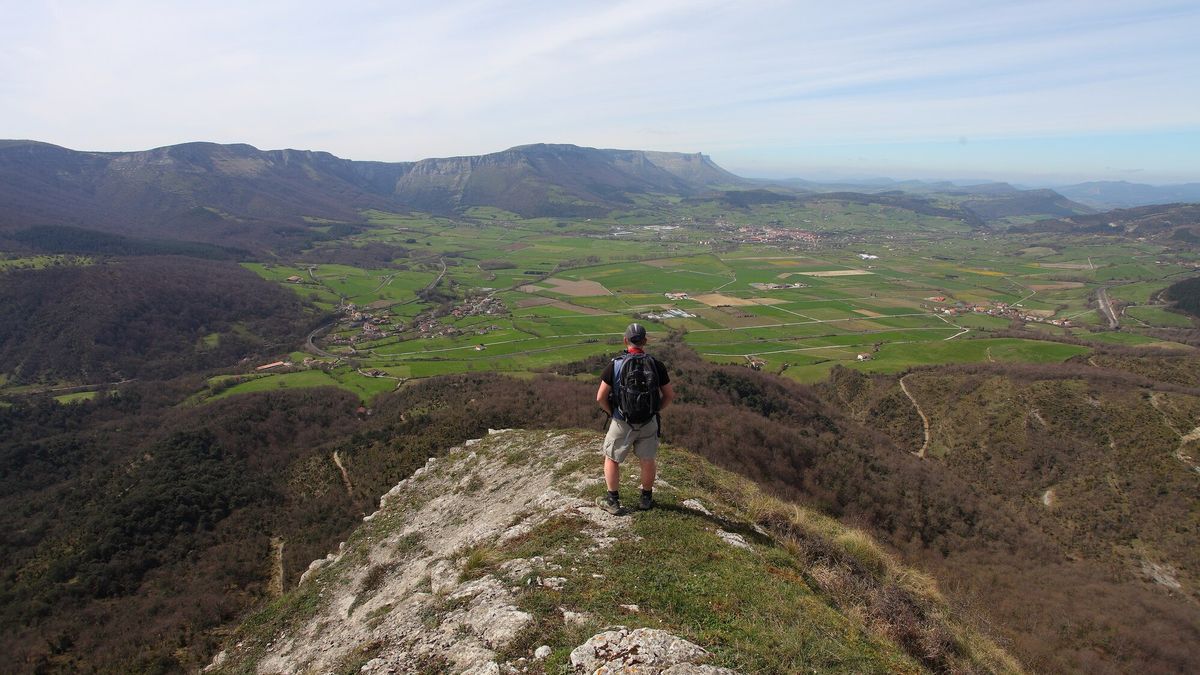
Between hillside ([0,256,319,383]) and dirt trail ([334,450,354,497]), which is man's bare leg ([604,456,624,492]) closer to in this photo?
dirt trail ([334,450,354,497])

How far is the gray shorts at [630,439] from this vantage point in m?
11.0

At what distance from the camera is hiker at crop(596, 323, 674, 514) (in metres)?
10.5

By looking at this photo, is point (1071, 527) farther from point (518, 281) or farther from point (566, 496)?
point (518, 281)

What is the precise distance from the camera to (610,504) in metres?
12.7

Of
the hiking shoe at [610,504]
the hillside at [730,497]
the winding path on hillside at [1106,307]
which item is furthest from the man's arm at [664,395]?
the winding path on hillside at [1106,307]

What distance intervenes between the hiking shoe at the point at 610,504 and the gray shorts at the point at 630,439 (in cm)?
196

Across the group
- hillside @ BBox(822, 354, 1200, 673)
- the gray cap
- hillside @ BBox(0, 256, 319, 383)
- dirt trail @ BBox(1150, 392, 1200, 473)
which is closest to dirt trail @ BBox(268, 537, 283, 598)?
the gray cap

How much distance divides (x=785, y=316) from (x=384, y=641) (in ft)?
370

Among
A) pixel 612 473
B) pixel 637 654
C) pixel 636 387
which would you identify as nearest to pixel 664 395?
pixel 636 387

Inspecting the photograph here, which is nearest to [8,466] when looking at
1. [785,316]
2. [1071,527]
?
[1071,527]

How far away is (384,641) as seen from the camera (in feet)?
32.9

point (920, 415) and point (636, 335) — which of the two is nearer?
point (636, 335)

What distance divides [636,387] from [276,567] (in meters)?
30.9

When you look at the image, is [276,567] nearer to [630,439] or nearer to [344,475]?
[344,475]
